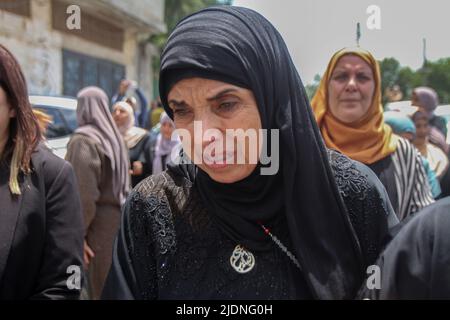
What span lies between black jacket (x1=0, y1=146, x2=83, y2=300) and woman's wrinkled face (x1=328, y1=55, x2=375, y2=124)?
33.8 inches

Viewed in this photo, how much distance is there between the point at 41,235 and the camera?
130 centimetres

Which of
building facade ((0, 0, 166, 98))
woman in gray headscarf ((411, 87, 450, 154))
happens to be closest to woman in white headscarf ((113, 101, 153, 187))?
building facade ((0, 0, 166, 98))

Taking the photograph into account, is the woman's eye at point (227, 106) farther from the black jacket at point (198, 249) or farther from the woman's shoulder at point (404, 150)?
the woman's shoulder at point (404, 150)

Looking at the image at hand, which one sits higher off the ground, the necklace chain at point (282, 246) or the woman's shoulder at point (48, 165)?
the woman's shoulder at point (48, 165)

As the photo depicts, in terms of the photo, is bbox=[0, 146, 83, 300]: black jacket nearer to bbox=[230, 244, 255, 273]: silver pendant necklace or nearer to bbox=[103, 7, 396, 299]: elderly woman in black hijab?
bbox=[103, 7, 396, 299]: elderly woman in black hijab

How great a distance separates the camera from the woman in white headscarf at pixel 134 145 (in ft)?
11.2

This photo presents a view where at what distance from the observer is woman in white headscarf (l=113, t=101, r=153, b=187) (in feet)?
11.2

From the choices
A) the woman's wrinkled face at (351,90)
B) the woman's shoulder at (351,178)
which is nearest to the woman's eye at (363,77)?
the woman's wrinkled face at (351,90)

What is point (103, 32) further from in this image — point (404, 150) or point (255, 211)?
point (255, 211)

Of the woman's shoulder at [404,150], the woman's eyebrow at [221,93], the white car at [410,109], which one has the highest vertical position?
the white car at [410,109]

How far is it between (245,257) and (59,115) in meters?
3.39

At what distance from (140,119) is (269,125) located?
4.70m
